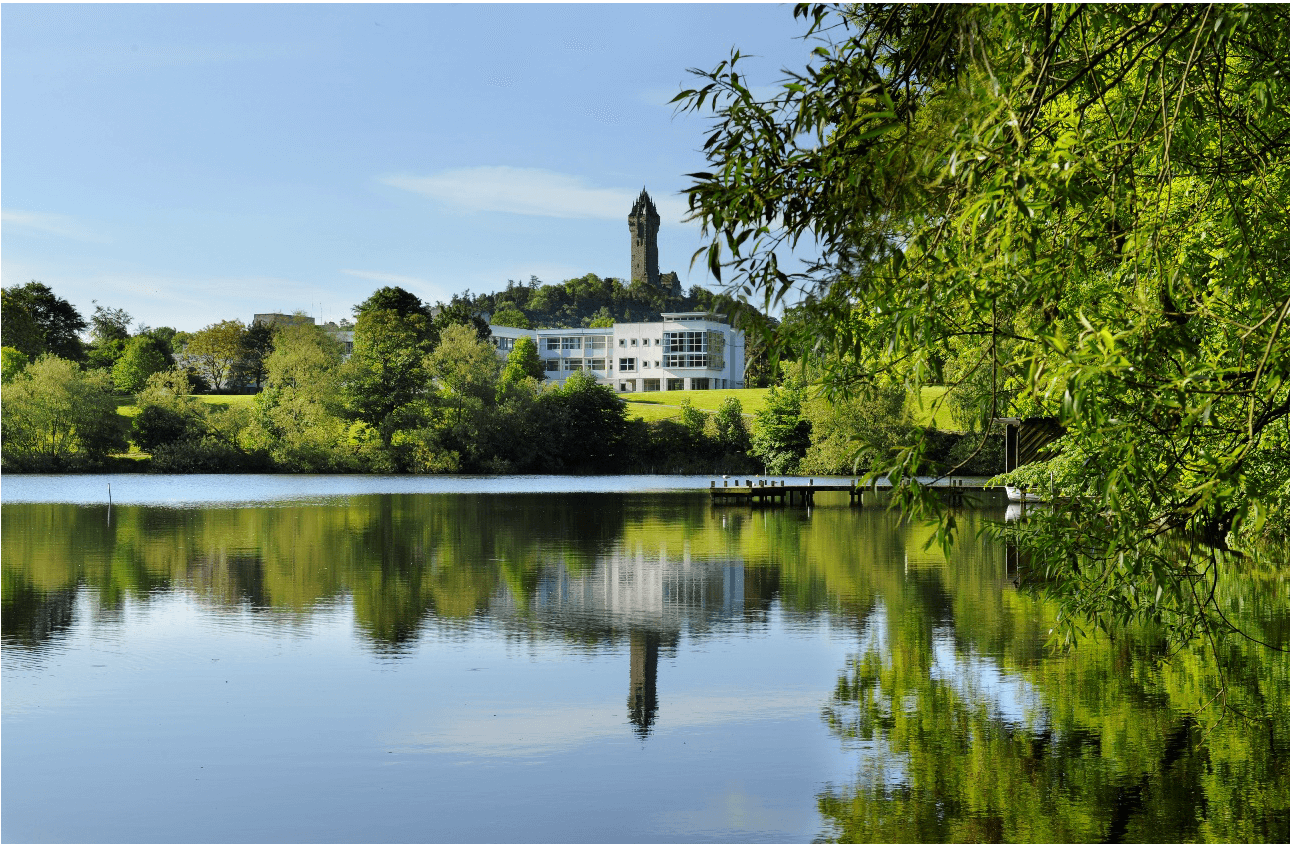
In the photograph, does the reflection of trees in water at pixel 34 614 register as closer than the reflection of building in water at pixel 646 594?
Yes

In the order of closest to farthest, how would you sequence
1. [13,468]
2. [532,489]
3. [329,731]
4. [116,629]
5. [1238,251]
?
[1238,251] < [329,731] < [116,629] < [532,489] < [13,468]

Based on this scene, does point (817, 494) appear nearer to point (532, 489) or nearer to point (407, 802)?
point (532, 489)

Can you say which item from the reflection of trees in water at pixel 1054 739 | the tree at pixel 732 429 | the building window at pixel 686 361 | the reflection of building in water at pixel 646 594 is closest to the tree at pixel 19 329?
the tree at pixel 732 429

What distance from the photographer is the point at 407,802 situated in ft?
27.6

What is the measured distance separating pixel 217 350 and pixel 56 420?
33.4m

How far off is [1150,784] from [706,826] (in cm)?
320

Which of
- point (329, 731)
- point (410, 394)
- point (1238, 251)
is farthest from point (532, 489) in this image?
point (1238, 251)

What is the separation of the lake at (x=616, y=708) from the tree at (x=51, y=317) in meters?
74.5

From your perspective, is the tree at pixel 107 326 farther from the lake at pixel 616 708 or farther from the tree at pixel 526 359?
the lake at pixel 616 708

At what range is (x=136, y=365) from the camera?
95.1 m

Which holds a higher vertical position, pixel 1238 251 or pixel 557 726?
pixel 1238 251

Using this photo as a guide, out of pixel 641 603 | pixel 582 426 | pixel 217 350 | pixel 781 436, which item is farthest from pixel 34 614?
pixel 217 350

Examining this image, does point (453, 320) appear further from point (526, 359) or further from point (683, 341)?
point (683, 341)

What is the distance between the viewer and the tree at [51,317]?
8881cm
